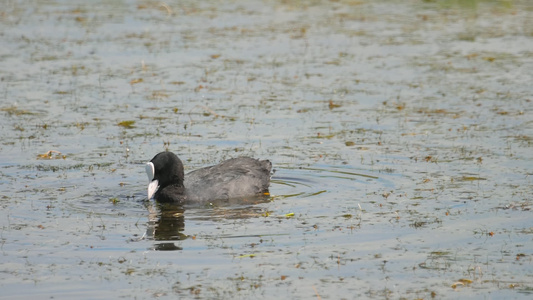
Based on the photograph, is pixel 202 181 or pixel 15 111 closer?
pixel 202 181

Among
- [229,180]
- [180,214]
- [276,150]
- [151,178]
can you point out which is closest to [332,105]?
[276,150]

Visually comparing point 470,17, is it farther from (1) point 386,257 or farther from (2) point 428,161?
(1) point 386,257

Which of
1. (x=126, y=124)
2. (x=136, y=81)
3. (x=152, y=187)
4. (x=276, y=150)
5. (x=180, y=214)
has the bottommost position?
(x=180, y=214)

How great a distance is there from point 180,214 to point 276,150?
3.32m

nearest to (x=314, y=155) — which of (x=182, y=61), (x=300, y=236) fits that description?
(x=300, y=236)

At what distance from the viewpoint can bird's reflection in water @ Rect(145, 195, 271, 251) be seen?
10477 mm

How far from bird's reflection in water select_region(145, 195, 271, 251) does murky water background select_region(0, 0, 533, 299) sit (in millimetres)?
48

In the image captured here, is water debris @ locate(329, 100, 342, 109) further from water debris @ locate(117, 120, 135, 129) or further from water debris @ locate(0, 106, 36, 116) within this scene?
water debris @ locate(0, 106, 36, 116)

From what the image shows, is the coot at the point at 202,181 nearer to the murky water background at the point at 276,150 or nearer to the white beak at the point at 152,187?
the white beak at the point at 152,187

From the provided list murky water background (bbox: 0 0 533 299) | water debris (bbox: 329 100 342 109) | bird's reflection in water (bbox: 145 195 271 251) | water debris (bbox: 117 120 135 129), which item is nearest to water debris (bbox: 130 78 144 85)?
murky water background (bbox: 0 0 533 299)

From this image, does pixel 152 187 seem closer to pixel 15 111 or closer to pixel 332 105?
pixel 15 111

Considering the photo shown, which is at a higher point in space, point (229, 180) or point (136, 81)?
point (136, 81)

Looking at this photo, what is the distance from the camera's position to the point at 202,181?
1254cm

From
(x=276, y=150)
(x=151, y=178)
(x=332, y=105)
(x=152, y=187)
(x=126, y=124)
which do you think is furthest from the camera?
(x=332, y=105)
